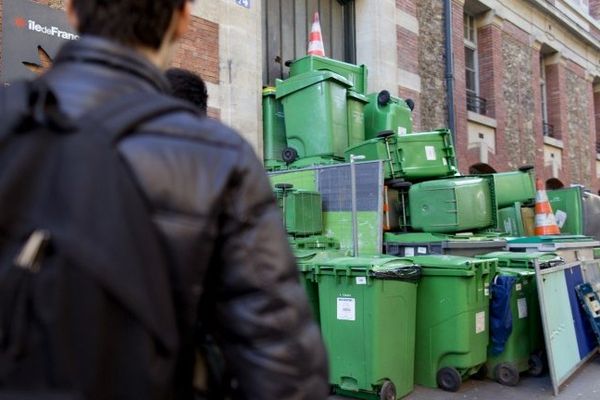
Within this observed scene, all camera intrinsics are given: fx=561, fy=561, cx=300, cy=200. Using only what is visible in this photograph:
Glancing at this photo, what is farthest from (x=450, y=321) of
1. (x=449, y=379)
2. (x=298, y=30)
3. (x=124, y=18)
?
(x=298, y=30)

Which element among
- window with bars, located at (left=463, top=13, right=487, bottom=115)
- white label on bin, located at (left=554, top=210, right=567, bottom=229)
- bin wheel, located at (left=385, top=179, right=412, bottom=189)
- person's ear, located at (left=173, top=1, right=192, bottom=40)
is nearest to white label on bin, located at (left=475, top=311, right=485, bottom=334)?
bin wheel, located at (left=385, top=179, right=412, bottom=189)

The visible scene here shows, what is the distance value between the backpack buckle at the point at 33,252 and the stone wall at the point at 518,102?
14535 millimetres

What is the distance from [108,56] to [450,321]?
13.9 ft

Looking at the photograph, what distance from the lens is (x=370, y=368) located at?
4.38m

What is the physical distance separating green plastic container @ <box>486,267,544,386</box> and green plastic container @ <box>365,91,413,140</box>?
11.2 feet

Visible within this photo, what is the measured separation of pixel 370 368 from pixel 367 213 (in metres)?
2.60

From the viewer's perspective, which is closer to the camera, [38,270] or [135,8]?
[38,270]

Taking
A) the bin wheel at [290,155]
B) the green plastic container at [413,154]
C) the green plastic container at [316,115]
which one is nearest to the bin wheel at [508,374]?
the green plastic container at [413,154]

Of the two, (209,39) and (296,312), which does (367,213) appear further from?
(296,312)

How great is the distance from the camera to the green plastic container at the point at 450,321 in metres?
4.77

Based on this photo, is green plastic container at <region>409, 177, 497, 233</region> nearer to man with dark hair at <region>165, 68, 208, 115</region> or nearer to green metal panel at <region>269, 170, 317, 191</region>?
green metal panel at <region>269, 170, 317, 191</region>

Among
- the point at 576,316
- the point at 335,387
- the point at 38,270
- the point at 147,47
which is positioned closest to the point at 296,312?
the point at 38,270

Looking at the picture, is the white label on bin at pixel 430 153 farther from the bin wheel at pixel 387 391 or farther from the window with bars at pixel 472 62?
the window with bars at pixel 472 62

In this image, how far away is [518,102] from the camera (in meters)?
15.0
